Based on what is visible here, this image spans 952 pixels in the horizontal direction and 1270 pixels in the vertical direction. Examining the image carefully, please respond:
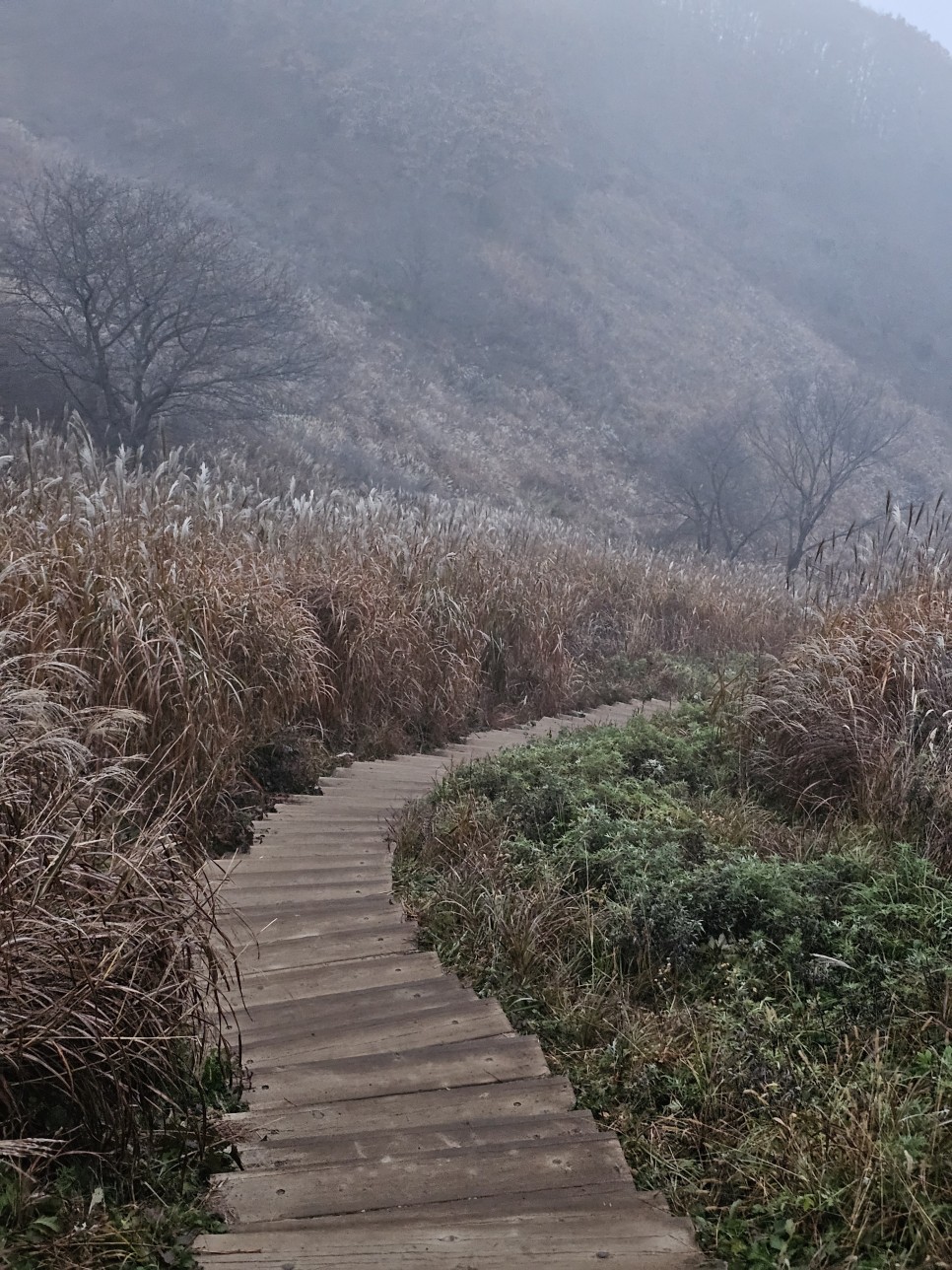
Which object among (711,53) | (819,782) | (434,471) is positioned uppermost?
(711,53)

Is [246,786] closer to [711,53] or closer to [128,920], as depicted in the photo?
[128,920]

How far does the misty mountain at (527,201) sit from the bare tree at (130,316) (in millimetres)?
6562

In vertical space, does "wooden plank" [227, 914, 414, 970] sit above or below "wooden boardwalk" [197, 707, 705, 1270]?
below

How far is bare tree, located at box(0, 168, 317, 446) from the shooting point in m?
20.4

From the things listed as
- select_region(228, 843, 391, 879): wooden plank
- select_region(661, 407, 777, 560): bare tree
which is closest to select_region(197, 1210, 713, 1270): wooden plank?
select_region(228, 843, 391, 879): wooden plank

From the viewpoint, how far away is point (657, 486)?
38.3m

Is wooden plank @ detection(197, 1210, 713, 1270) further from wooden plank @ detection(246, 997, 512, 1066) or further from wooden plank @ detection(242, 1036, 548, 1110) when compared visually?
wooden plank @ detection(246, 997, 512, 1066)

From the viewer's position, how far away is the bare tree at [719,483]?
113ft

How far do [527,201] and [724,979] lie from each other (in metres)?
52.6

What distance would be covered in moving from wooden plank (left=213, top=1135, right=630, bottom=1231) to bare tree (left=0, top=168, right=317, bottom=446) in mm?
18789

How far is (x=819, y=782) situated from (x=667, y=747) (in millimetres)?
1295

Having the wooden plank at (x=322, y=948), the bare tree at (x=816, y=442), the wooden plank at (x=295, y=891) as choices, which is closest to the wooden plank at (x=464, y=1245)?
the wooden plank at (x=322, y=948)

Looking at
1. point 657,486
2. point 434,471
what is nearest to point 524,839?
point 434,471

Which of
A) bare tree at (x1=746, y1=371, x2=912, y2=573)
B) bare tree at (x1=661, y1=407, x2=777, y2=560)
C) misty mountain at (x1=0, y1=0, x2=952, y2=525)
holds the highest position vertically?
misty mountain at (x1=0, y1=0, x2=952, y2=525)
